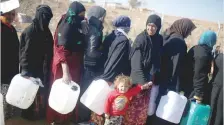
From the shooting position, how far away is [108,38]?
12.3 ft

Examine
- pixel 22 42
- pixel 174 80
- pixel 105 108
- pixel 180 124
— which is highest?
pixel 22 42

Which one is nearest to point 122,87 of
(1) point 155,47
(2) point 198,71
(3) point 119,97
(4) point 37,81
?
(3) point 119,97

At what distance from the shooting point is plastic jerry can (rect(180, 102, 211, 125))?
12.1ft

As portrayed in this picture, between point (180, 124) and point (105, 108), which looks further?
point (180, 124)

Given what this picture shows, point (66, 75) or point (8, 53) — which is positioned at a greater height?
point (8, 53)

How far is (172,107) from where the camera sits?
3.66 metres

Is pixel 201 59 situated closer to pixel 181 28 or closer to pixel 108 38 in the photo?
pixel 181 28

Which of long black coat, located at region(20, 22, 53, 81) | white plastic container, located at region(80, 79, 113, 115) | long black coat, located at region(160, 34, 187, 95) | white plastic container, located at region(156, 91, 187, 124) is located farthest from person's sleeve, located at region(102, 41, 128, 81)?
long black coat, located at region(20, 22, 53, 81)

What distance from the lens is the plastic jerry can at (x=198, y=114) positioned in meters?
3.68

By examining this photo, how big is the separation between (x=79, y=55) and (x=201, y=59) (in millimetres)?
→ 1517

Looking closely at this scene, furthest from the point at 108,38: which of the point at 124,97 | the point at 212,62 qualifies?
the point at 212,62

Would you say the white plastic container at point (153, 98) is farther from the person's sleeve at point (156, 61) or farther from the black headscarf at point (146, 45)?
the black headscarf at point (146, 45)

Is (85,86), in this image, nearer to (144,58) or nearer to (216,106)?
(144,58)

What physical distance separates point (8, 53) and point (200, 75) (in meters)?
2.41
